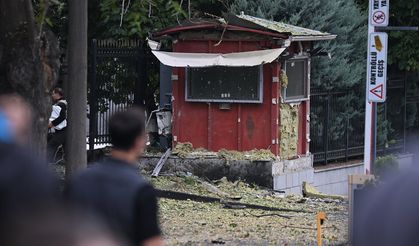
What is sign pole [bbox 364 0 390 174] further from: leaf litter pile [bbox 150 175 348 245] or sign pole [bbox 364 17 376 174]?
leaf litter pile [bbox 150 175 348 245]

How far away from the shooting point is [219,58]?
1552 centimetres

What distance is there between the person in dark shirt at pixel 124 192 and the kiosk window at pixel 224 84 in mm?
11407

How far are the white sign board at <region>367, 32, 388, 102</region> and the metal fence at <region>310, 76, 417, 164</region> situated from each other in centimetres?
555

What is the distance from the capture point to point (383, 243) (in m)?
3.42

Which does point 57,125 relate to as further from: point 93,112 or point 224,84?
point 224,84

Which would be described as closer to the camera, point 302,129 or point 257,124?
point 257,124

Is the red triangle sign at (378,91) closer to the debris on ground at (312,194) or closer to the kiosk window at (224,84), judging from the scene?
the debris on ground at (312,194)

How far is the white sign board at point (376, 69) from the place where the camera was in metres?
12.9

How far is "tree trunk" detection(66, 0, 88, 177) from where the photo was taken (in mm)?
9109

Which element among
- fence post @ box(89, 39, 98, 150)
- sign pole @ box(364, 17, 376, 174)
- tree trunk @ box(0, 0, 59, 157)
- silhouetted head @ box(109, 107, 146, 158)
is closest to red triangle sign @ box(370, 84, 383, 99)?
sign pole @ box(364, 17, 376, 174)

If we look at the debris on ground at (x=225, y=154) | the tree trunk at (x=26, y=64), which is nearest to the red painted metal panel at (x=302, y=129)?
the debris on ground at (x=225, y=154)

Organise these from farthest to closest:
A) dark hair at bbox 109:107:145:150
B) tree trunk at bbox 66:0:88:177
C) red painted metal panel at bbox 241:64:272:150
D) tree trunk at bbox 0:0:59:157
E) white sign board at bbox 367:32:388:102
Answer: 1. red painted metal panel at bbox 241:64:272:150
2. white sign board at bbox 367:32:388:102
3. tree trunk at bbox 66:0:88:177
4. tree trunk at bbox 0:0:59:157
5. dark hair at bbox 109:107:145:150

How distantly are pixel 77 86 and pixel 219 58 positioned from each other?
641cm

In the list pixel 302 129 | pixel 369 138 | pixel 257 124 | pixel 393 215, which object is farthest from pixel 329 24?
pixel 393 215
